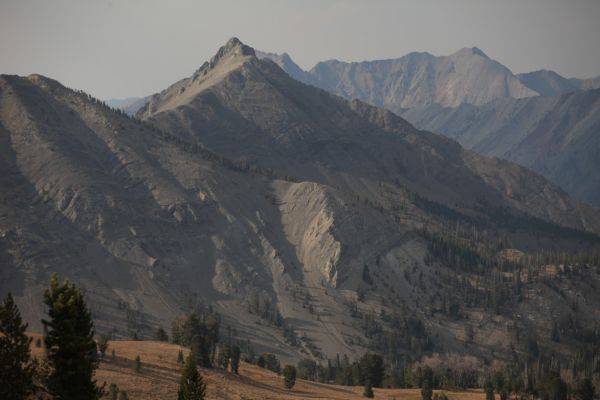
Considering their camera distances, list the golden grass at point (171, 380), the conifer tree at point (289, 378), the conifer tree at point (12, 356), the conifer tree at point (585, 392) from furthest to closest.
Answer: the conifer tree at point (585, 392)
the conifer tree at point (289, 378)
the golden grass at point (171, 380)
the conifer tree at point (12, 356)

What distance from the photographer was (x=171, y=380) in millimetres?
76688

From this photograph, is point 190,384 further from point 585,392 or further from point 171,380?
point 585,392

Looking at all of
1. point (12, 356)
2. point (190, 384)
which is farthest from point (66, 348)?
point (190, 384)

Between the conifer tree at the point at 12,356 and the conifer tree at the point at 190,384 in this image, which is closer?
the conifer tree at the point at 12,356

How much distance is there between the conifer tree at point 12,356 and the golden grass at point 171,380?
92.9ft

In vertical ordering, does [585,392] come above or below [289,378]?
above

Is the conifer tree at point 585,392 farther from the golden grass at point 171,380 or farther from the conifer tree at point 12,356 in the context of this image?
the conifer tree at point 12,356

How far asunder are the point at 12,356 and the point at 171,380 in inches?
1597

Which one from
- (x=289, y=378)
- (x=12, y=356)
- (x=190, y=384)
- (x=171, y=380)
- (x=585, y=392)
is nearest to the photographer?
Result: (x=12, y=356)

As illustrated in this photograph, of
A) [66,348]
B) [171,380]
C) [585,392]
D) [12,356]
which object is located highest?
[66,348]

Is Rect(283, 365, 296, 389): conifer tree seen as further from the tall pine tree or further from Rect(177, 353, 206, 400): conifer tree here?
the tall pine tree

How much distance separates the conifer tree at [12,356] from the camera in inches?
1489

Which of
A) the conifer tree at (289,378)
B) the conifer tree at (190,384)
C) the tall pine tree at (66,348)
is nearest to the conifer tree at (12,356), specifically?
the tall pine tree at (66,348)

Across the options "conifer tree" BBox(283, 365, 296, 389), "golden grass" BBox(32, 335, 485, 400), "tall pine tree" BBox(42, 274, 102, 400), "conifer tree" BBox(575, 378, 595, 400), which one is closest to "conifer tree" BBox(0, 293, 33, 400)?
"tall pine tree" BBox(42, 274, 102, 400)
